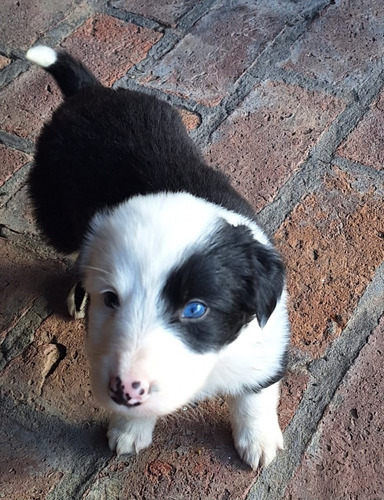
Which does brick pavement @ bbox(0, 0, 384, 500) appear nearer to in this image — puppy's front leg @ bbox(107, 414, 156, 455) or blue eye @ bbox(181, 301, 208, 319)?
puppy's front leg @ bbox(107, 414, 156, 455)

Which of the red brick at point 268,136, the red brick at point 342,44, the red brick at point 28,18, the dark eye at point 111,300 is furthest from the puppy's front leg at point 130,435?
the red brick at point 28,18

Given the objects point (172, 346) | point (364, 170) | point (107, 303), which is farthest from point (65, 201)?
point (364, 170)

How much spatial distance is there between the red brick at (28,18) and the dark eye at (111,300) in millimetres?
1687

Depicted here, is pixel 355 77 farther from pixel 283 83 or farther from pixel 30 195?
pixel 30 195

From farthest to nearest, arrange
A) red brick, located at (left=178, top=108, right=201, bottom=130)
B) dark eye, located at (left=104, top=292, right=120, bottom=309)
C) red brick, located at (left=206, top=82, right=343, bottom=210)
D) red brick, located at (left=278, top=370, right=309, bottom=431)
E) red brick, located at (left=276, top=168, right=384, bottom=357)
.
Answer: red brick, located at (left=178, top=108, right=201, bottom=130) → red brick, located at (left=206, top=82, right=343, bottom=210) → red brick, located at (left=276, top=168, right=384, bottom=357) → red brick, located at (left=278, top=370, right=309, bottom=431) → dark eye, located at (left=104, top=292, right=120, bottom=309)

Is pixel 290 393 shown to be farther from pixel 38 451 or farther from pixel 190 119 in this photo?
pixel 190 119

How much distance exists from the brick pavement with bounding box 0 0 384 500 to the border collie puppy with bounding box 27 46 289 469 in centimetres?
9

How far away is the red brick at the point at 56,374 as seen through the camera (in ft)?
6.16

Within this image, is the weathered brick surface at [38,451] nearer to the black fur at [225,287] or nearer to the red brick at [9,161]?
the black fur at [225,287]

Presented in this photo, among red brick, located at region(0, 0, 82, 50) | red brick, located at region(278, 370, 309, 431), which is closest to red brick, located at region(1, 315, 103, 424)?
red brick, located at region(278, 370, 309, 431)

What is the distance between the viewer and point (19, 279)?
7.03ft

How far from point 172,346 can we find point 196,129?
51.9 inches

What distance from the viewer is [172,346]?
136 centimetres

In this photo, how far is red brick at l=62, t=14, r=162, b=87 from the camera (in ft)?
9.06
